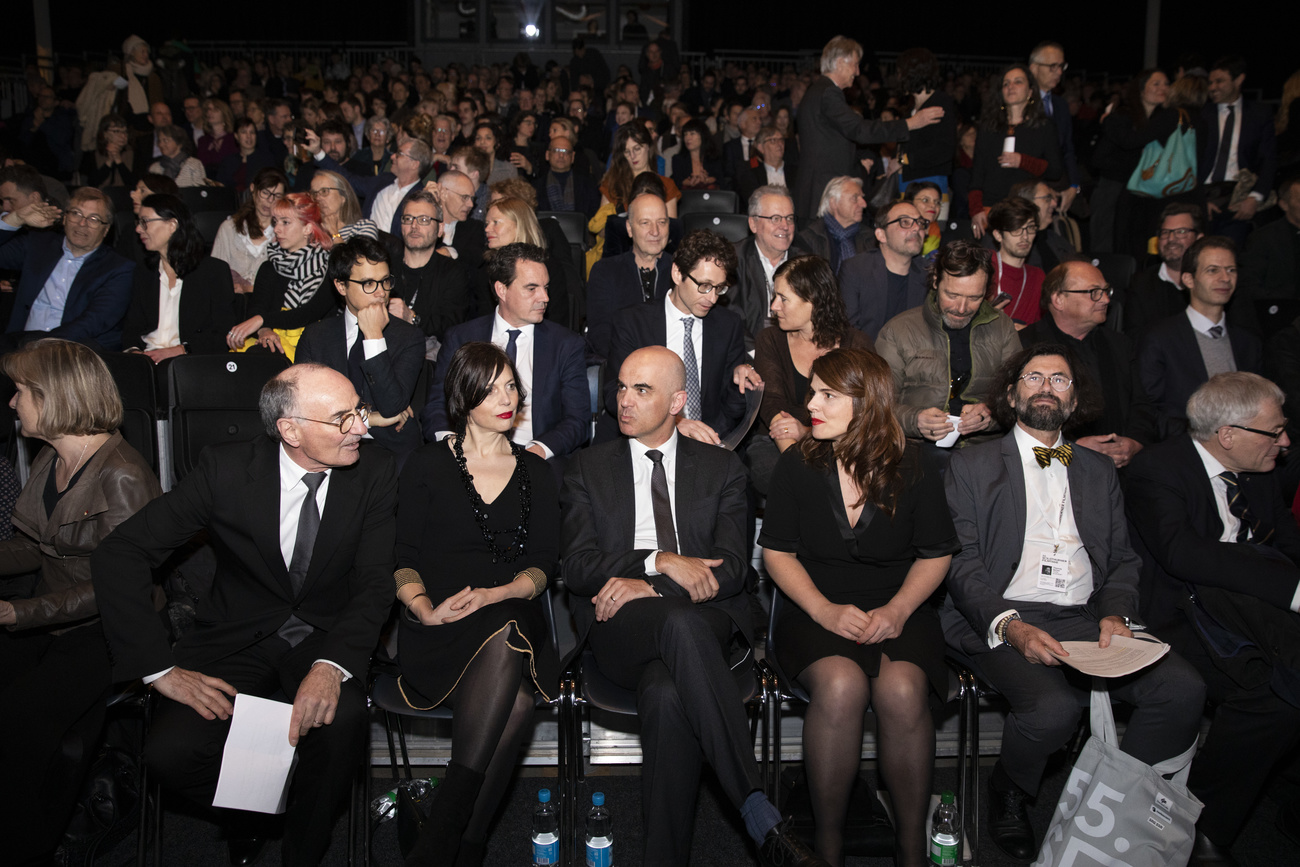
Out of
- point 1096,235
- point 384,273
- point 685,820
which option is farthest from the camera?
Answer: point 1096,235

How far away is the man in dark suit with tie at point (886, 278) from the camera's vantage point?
4.11 m

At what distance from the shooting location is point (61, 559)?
2588 millimetres

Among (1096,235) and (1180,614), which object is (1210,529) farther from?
(1096,235)

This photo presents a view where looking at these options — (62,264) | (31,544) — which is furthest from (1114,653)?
(62,264)

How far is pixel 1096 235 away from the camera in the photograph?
6.03 meters

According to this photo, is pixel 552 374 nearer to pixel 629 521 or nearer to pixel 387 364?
pixel 387 364

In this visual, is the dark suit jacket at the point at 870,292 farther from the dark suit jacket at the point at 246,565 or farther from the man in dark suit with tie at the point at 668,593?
the dark suit jacket at the point at 246,565

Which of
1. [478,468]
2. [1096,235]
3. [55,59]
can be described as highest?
[55,59]

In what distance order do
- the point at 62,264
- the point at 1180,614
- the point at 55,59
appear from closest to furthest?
1. the point at 1180,614
2. the point at 62,264
3. the point at 55,59

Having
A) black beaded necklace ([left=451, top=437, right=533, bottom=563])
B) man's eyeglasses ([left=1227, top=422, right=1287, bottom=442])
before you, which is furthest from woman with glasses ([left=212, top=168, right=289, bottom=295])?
man's eyeglasses ([left=1227, top=422, right=1287, bottom=442])

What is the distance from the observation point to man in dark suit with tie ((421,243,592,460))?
11.4ft

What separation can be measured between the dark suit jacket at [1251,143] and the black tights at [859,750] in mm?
5042

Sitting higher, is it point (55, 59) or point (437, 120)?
point (55, 59)

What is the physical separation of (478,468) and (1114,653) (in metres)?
1.94
